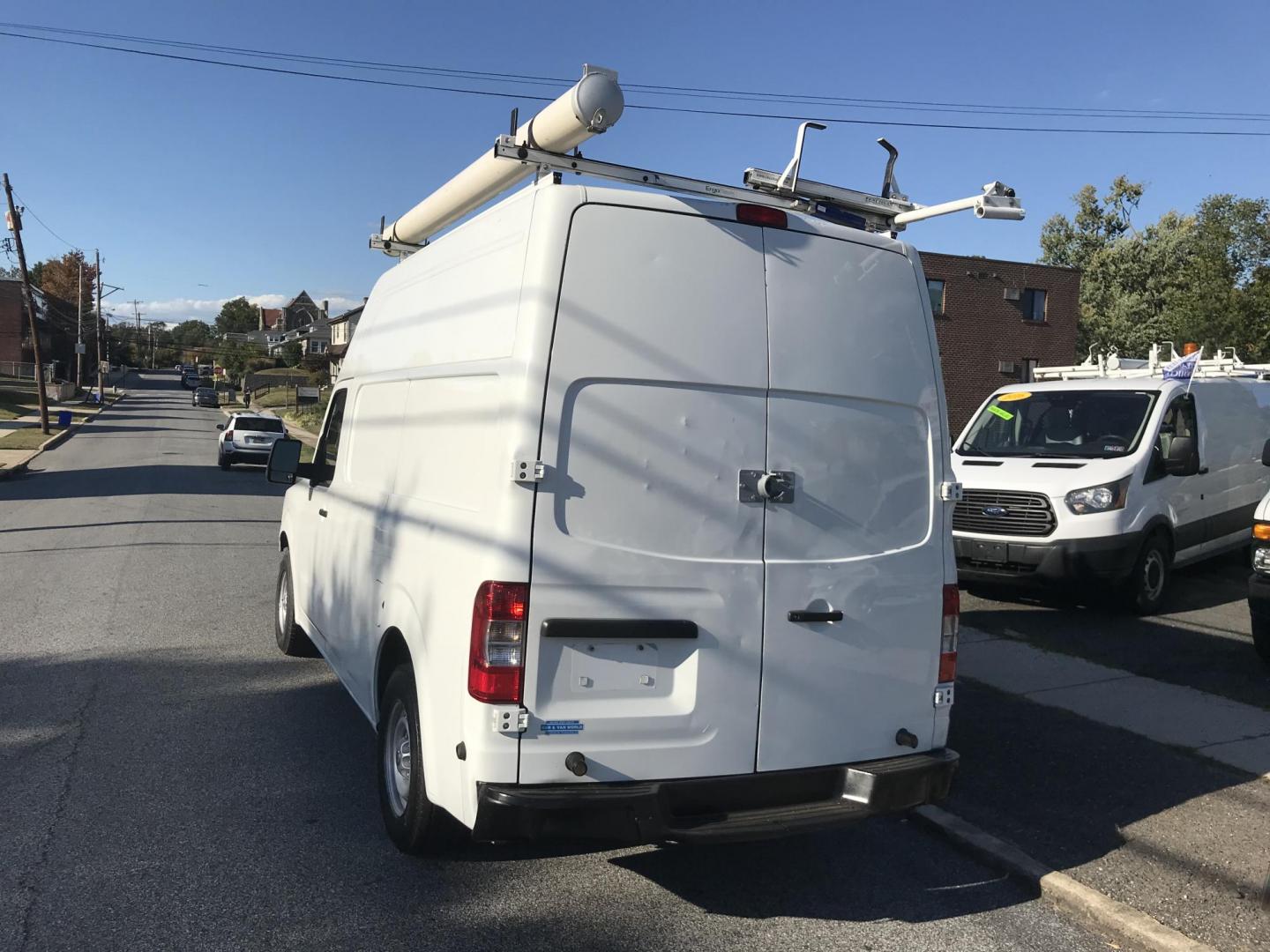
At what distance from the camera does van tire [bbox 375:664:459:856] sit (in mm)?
4082

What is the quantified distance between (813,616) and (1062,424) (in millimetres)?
7528

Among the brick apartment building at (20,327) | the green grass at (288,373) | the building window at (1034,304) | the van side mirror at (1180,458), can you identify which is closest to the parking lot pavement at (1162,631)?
the van side mirror at (1180,458)

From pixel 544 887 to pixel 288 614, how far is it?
157 inches

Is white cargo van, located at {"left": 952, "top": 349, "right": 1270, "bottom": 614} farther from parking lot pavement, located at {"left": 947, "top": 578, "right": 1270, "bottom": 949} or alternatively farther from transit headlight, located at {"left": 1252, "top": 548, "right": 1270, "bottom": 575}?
transit headlight, located at {"left": 1252, "top": 548, "right": 1270, "bottom": 575}

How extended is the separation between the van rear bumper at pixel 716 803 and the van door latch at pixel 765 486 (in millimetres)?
1012

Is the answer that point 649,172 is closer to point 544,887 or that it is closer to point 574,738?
point 574,738

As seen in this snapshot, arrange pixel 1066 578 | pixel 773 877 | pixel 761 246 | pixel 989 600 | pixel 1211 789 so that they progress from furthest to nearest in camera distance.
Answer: pixel 989 600 < pixel 1066 578 < pixel 1211 789 < pixel 773 877 < pixel 761 246

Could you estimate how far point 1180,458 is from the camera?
971cm

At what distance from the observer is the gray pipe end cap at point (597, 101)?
3762 millimetres

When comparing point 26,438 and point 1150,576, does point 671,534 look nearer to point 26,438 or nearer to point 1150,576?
point 1150,576

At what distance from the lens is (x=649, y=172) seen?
164 inches

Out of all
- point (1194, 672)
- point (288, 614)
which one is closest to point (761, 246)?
point (288, 614)

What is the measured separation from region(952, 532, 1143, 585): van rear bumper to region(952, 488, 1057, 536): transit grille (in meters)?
0.13

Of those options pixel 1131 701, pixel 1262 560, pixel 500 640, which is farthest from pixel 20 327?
pixel 500 640
